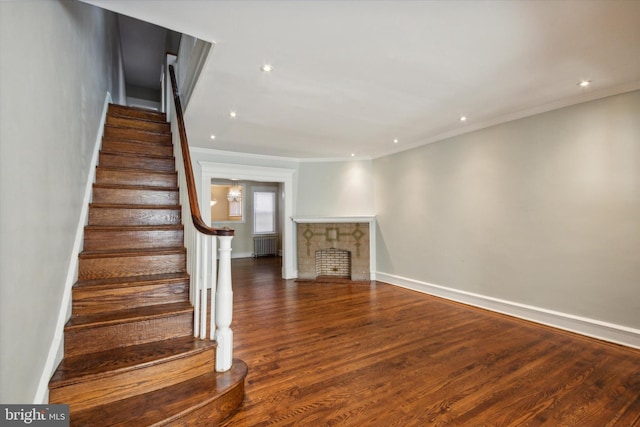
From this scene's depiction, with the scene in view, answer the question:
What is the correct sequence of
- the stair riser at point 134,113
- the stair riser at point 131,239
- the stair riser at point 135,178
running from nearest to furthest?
the stair riser at point 131,239, the stair riser at point 135,178, the stair riser at point 134,113

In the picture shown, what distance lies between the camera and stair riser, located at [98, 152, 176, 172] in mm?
3168

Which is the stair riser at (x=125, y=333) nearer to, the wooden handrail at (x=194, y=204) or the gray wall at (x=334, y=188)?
the wooden handrail at (x=194, y=204)

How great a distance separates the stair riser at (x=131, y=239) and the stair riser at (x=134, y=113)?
7.10ft

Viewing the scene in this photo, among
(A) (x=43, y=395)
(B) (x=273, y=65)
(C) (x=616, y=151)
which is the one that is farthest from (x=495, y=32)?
(A) (x=43, y=395)

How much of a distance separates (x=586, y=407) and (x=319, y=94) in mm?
3161

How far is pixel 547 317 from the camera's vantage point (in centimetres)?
336

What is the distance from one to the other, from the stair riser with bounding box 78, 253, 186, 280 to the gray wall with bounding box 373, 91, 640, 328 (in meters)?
3.61

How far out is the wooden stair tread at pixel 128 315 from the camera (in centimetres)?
187

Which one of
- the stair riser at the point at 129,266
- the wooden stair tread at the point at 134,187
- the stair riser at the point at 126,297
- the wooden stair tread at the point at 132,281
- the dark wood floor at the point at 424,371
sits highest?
the wooden stair tread at the point at 134,187

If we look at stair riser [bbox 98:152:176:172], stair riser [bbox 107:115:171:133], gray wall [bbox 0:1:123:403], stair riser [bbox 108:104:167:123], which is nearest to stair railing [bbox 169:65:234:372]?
gray wall [bbox 0:1:123:403]

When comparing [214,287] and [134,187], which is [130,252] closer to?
[134,187]

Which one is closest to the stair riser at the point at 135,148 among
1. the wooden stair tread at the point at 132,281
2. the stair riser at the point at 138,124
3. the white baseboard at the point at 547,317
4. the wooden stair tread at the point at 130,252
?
the stair riser at the point at 138,124

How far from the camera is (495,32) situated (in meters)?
2.00

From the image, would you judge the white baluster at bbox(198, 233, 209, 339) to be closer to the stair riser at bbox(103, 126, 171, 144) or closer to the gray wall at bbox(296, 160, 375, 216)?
the stair riser at bbox(103, 126, 171, 144)
